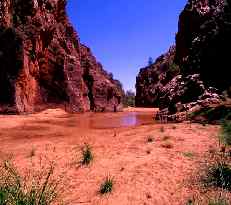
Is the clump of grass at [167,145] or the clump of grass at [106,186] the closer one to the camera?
the clump of grass at [106,186]

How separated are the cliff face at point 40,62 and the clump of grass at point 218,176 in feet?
92.1

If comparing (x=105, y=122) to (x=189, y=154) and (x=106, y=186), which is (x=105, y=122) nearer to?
(x=189, y=154)

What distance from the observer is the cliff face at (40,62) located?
36875 millimetres

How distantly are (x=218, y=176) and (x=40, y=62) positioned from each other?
35.6m

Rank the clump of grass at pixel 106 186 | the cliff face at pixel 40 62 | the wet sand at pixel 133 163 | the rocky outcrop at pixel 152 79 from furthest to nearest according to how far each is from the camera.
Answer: the rocky outcrop at pixel 152 79 → the cliff face at pixel 40 62 → the clump of grass at pixel 106 186 → the wet sand at pixel 133 163

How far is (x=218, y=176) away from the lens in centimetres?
869

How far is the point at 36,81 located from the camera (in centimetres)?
4162

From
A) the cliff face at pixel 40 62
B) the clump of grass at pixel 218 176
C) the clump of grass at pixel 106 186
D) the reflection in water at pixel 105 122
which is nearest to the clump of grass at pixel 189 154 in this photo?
the clump of grass at pixel 218 176

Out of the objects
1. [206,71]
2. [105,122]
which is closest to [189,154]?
[206,71]

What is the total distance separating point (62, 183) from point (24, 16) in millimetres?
33244

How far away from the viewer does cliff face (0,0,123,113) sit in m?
36.9

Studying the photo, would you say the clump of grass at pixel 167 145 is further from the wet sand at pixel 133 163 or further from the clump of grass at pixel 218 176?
the clump of grass at pixel 218 176

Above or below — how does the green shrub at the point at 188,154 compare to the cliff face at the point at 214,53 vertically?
below

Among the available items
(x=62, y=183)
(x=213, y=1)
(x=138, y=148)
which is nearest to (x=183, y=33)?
(x=213, y=1)
